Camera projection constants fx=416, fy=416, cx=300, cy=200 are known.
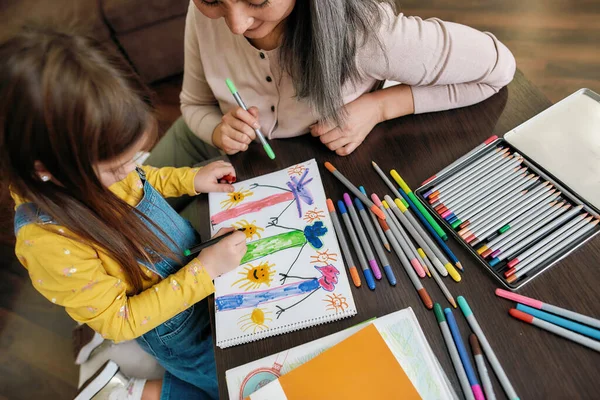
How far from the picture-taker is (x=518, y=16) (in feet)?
6.68

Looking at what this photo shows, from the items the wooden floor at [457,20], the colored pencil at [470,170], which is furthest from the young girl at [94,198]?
the wooden floor at [457,20]

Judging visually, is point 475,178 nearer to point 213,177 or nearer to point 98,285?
point 213,177

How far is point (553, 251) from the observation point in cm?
58

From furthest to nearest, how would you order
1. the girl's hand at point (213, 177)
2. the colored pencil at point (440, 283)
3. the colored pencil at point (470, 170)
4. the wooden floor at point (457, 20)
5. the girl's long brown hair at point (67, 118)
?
1. the wooden floor at point (457, 20)
2. the girl's hand at point (213, 177)
3. the colored pencil at point (470, 170)
4. the colored pencil at point (440, 283)
5. the girl's long brown hair at point (67, 118)

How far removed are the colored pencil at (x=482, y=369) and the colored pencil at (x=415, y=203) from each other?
15cm

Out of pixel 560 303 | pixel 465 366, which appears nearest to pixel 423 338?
pixel 465 366

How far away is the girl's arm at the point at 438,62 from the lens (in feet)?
2.35

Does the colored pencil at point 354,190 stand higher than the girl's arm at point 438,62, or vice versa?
the girl's arm at point 438,62

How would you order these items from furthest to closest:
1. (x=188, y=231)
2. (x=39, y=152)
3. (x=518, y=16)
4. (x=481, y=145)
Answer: (x=518, y=16) < (x=188, y=231) < (x=481, y=145) < (x=39, y=152)

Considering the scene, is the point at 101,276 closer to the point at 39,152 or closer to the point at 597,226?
the point at 39,152

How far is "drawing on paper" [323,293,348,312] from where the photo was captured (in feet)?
1.92

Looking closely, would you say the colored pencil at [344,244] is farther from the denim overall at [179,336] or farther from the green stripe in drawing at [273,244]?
the denim overall at [179,336]

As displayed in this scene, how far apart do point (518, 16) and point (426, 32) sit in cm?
168

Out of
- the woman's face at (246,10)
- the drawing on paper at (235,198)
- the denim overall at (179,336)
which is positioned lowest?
the denim overall at (179,336)
